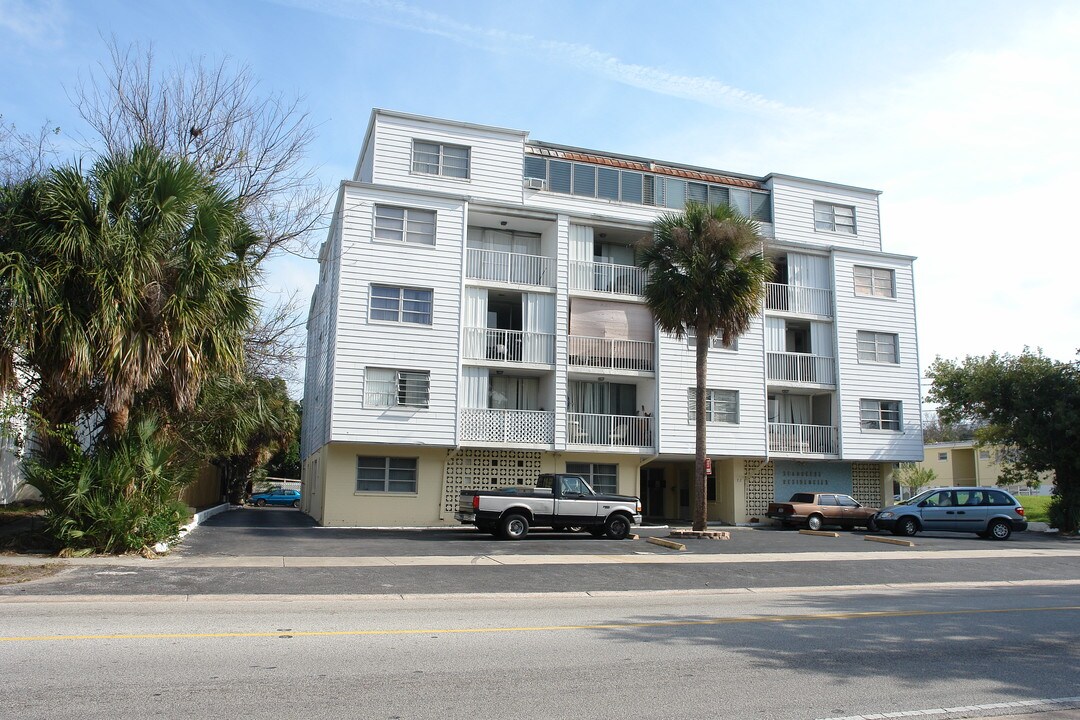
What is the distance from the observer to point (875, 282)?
107 feet

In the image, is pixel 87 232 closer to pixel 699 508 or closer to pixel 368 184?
pixel 368 184

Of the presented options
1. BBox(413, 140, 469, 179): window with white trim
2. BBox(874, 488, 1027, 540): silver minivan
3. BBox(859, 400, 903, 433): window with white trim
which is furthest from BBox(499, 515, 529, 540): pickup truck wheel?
BBox(859, 400, 903, 433): window with white trim

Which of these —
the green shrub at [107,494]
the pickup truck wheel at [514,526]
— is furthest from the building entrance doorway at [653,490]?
the green shrub at [107,494]

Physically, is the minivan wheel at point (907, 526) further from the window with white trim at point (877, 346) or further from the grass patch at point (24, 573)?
the grass patch at point (24, 573)

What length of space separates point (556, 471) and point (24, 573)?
18102 millimetres

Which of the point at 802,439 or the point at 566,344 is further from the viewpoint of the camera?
the point at 802,439

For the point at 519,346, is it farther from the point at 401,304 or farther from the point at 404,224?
the point at 404,224

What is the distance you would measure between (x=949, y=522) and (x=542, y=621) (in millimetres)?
20937

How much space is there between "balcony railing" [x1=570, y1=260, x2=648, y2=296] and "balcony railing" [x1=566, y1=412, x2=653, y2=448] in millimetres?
4436

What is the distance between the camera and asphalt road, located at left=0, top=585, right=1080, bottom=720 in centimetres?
602

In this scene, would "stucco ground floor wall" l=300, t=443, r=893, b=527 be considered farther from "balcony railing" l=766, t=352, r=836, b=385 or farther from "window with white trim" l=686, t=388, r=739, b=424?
"balcony railing" l=766, t=352, r=836, b=385

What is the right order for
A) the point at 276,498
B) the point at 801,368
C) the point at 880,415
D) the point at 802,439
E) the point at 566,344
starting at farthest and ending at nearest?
the point at 276,498 < the point at 880,415 < the point at 801,368 < the point at 802,439 < the point at 566,344

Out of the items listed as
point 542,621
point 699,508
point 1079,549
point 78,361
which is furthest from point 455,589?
point 1079,549

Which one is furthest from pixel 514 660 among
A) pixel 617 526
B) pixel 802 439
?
pixel 802 439
